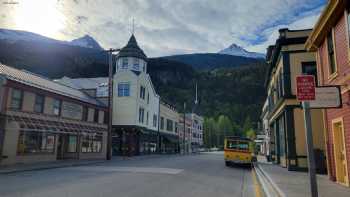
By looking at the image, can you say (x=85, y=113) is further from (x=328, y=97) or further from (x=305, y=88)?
(x=305, y=88)

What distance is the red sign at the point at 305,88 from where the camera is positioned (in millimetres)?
6586

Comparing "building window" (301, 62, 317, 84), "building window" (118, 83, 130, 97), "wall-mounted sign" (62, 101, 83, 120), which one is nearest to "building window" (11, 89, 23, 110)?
"wall-mounted sign" (62, 101, 83, 120)

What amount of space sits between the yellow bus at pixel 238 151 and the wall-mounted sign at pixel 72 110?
49.6 ft

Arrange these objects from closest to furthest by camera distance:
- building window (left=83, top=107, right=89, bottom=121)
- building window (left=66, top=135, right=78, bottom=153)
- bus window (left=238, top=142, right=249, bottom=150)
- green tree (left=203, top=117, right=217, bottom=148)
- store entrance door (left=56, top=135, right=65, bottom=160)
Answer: bus window (left=238, top=142, right=249, bottom=150) → store entrance door (left=56, top=135, right=65, bottom=160) → building window (left=66, top=135, right=78, bottom=153) → building window (left=83, top=107, right=89, bottom=121) → green tree (left=203, top=117, right=217, bottom=148)

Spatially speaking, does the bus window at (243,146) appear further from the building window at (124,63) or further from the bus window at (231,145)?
the building window at (124,63)

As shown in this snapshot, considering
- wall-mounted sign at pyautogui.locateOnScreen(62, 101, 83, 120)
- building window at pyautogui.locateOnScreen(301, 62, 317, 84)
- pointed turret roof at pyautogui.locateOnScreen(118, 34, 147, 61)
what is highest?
pointed turret roof at pyautogui.locateOnScreen(118, 34, 147, 61)

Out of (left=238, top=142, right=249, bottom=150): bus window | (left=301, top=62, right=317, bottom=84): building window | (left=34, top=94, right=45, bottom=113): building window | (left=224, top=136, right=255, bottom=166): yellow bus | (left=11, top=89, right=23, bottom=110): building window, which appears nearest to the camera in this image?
(left=301, top=62, right=317, bottom=84): building window

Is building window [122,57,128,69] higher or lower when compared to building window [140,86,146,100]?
higher

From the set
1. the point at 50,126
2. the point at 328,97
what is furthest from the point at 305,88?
the point at 50,126

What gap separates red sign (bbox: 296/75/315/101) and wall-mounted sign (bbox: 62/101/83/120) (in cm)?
2416

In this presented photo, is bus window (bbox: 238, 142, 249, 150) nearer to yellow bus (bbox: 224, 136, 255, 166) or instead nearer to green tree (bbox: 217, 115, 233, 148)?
yellow bus (bbox: 224, 136, 255, 166)

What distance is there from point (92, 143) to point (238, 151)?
16004 millimetres

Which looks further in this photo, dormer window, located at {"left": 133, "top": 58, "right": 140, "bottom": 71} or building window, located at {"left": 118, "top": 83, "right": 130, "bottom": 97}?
dormer window, located at {"left": 133, "top": 58, "right": 140, "bottom": 71}

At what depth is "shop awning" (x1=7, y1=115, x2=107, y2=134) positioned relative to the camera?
21.1 meters
